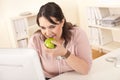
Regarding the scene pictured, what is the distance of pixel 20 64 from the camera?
904mm

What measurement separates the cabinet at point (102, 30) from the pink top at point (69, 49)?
5.94ft

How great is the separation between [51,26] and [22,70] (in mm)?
656

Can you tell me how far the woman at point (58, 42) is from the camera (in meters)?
1.50

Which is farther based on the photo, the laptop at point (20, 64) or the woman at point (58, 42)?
the woman at point (58, 42)

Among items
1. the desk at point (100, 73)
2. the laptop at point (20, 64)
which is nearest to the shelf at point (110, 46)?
the desk at point (100, 73)

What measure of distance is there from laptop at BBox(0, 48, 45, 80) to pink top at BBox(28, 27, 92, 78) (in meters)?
0.64

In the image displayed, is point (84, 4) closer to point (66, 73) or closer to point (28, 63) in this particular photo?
point (66, 73)

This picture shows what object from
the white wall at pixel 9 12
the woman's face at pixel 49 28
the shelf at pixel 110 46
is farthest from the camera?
the shelf at pixel 110 46

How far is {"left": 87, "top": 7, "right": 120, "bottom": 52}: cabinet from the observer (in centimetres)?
338

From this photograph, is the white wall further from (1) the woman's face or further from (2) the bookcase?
(1) the woman's face

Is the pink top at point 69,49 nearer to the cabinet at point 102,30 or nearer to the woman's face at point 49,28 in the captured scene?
the woman's face at point 49,28

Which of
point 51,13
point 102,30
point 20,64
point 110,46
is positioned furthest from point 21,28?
point 20,64

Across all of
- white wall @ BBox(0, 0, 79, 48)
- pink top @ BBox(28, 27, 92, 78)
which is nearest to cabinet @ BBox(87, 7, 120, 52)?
white wall @ BBox(0, 0, 79, 48)

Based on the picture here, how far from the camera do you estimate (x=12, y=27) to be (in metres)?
3.15
